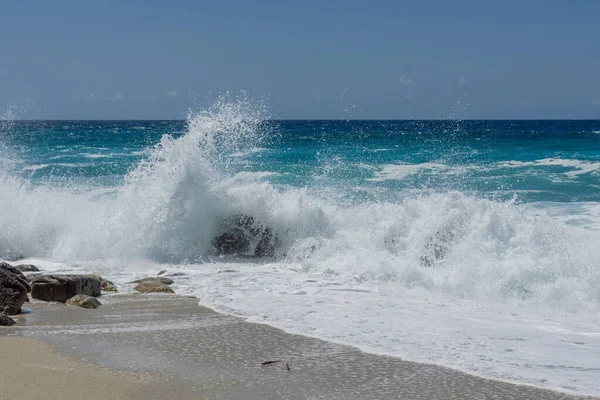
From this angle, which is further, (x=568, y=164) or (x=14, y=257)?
A: (x=568, y=164)

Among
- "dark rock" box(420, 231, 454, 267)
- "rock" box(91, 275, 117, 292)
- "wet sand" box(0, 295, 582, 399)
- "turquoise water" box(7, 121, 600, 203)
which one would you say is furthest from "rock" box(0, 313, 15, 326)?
"turquoise water" box(7, 121, 600, 203)

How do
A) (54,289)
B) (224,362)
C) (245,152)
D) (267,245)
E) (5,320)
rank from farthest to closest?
(245,152)
(267,245)
(54,289)
(5,320)
(224,362)

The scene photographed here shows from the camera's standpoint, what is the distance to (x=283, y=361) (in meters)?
5.79

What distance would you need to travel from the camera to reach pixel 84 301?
7754 millimetres

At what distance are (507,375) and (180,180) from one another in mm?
8024

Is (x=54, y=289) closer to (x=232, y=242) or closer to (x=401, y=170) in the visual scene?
(x=232, y=242)

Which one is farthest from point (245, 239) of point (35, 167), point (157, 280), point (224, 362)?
point (35, 167)

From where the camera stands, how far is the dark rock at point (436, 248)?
394 inches

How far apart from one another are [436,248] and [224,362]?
203 inches

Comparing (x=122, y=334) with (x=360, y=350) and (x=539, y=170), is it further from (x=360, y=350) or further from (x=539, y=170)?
(x=539, y=170)

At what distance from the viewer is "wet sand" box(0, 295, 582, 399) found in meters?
5.06

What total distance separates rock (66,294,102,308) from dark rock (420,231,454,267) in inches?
176

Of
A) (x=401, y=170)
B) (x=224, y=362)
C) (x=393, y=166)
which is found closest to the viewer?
(x=224, y=362)

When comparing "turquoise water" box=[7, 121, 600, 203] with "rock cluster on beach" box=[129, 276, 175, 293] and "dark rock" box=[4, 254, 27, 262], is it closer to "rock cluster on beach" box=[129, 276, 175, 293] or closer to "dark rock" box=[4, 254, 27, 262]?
"dark rock" box=[4, 254, 27, 262]
